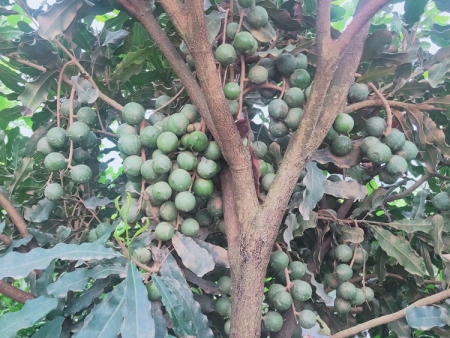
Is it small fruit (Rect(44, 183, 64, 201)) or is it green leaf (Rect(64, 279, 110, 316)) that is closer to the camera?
green leaf (Rect(64, 279, 110, 316))

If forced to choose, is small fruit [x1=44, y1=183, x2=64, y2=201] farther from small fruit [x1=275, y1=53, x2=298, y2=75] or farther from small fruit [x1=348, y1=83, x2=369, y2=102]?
small fruit [x1=348, y1=83, x2=369, y2=102]

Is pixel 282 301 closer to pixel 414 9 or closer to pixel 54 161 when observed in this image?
pixel 54 161

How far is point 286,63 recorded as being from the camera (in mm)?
1298

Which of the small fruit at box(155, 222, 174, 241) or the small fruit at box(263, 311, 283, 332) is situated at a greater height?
the small fruit at box(155, 222, 174, 241)

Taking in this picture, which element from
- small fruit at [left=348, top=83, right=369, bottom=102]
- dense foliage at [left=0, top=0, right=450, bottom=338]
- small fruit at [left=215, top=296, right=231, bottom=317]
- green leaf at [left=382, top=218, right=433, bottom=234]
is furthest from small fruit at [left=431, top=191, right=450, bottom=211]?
small fruit at [left=215, top=296, right=231, bottom=317]

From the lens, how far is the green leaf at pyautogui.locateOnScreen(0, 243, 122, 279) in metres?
0.99

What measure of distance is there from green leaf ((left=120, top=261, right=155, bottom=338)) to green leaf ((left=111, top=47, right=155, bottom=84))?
2.21ft

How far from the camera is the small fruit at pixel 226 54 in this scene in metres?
1.21

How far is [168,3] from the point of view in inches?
43.4

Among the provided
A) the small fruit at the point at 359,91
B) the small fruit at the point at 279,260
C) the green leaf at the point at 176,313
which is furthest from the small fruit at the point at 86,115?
the small fruit at the point at 359,91

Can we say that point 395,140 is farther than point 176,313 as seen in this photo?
Yes

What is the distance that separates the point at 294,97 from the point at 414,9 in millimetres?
508

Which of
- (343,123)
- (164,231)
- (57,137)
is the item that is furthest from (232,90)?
(57,137)

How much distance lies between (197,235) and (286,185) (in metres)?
0.30
